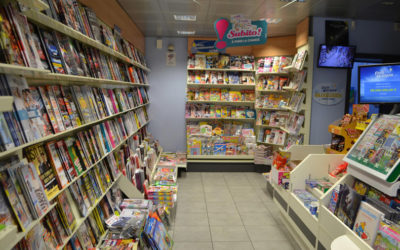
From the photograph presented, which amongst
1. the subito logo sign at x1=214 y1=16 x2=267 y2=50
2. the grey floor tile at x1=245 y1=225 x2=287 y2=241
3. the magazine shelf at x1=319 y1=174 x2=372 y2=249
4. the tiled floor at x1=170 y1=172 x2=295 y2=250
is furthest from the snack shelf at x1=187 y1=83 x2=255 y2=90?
the magazine shelf at x1=319 y1=174 x2=372 y2=249

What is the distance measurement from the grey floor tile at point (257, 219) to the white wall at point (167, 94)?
311 centimetres

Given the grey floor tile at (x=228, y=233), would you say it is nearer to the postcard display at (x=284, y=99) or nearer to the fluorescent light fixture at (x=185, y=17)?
the postcard display at (x=284, y=99)

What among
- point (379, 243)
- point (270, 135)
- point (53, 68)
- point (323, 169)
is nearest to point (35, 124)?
point (53, 68)

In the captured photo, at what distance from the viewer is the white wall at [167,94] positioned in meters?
6.18

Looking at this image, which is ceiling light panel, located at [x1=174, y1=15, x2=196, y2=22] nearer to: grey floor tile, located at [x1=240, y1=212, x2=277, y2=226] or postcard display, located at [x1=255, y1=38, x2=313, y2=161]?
postcard display, located at [x1=255, y1=38, x2=313, y2=161]

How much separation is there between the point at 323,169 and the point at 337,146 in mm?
335

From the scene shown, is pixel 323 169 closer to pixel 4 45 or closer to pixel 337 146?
pixel 337 146

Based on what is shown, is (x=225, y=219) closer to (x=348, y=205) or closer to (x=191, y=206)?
(x=191, y=206)

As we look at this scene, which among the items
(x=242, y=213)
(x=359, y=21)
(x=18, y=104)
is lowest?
Result: (x=242, y=213)

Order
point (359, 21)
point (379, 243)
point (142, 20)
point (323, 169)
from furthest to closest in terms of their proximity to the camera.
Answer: point (142, 20) → point (359, 21) → point (323, 169) → point (379, 243)

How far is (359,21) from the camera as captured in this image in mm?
4352

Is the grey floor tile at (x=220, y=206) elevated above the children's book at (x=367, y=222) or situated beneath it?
situated beneath

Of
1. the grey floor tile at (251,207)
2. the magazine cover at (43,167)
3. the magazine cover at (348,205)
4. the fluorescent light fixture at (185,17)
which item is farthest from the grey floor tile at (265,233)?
the fluorescent light fixture at (185,17)

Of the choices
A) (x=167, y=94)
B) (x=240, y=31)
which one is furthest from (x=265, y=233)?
(x=167, y=94)
